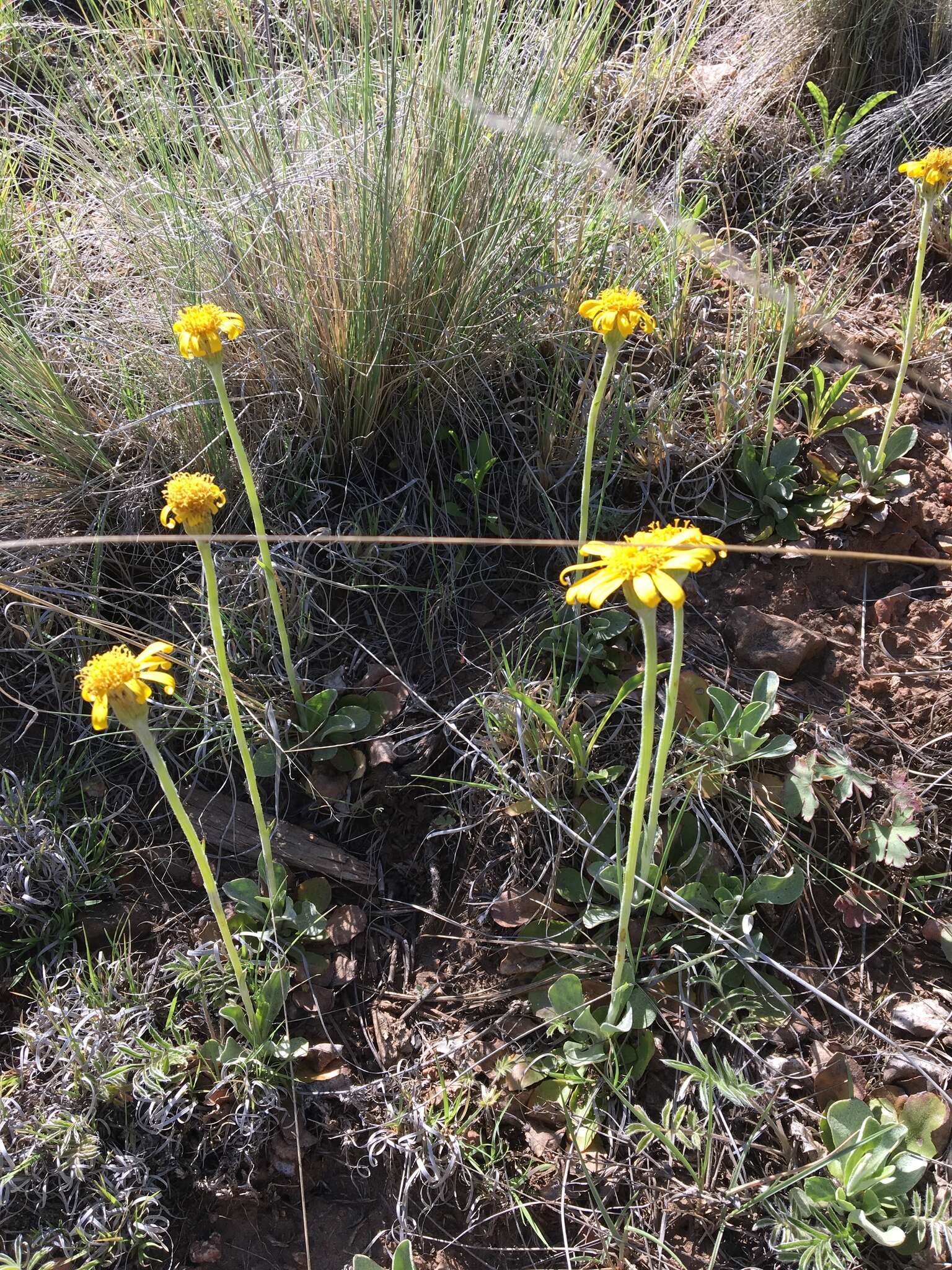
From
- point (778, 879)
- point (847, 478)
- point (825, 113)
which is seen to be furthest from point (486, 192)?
point (778, 879)

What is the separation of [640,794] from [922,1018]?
2.55ft

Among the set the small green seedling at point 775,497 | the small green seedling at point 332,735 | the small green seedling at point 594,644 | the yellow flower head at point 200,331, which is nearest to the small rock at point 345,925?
the small green seedling at point 332,735

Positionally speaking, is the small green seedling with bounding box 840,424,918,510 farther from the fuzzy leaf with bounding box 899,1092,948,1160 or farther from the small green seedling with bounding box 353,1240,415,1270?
the small green seedling with bounding box 353,1240,415,1270

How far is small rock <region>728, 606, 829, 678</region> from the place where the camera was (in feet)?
Answer: 6.35

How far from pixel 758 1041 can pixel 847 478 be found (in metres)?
1.24

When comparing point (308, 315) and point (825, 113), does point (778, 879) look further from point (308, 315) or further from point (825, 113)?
point (825, 113)

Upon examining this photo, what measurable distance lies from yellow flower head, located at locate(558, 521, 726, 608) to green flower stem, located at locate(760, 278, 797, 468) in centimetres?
103

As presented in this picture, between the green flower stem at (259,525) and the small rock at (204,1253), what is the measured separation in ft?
2.89

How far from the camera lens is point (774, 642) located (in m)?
1.95

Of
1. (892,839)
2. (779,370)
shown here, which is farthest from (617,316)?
(892,839)

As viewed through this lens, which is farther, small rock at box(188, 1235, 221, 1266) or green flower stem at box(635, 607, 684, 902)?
small rock at box(188, 1235, 221, 1266)

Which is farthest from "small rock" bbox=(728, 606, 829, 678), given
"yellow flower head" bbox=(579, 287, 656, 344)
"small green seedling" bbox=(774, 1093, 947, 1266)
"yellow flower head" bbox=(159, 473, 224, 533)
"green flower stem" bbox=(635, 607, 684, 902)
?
"yellow flower head" bbox=(159, 473, 224, 533)

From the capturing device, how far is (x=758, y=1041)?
61.3 inches

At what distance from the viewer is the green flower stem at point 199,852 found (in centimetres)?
120
